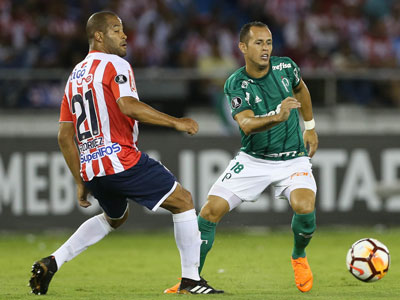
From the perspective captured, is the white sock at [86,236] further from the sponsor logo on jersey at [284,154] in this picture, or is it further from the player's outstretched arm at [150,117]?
the sponsor logo on jersey at [284,154]

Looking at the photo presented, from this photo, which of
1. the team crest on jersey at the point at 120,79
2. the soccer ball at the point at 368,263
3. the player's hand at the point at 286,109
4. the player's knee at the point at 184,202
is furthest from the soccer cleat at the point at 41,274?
the soccer ball at the point at 368,263

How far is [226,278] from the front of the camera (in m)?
8.70

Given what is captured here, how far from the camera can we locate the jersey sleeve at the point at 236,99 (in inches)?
299

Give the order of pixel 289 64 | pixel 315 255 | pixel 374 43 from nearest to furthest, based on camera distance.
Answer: pixel 289 64 → pixel 315 255 → pixel 374 43

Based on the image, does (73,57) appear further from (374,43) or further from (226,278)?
(226,278)

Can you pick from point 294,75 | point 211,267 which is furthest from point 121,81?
point 211,267

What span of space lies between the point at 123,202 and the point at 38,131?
6523mm

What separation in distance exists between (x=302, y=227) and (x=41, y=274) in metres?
2.26

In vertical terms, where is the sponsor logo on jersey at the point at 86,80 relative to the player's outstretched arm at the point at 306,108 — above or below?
above

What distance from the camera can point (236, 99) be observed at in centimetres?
767

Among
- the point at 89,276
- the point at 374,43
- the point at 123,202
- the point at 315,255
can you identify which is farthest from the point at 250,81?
the point at 374,43

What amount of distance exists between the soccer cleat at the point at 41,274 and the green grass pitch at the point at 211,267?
0.10 metres

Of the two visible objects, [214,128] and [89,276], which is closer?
[89,276]

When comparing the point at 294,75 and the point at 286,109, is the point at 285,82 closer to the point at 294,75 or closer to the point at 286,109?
the point at 294,75
